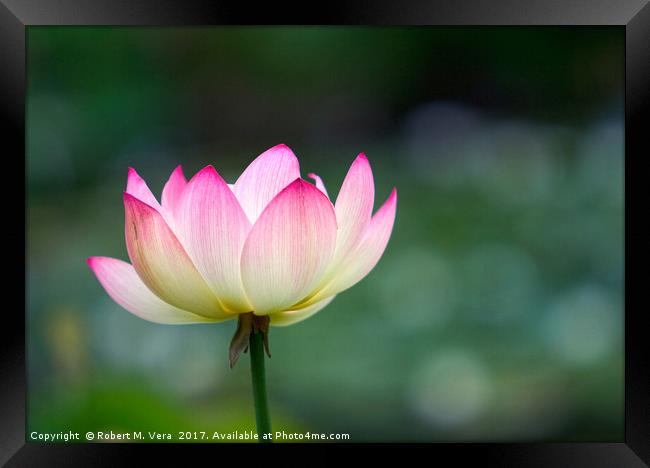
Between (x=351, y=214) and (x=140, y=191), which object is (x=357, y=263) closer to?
(x=351, y=214)

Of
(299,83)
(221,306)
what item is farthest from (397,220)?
(221,306)

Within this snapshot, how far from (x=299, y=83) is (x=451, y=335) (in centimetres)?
51

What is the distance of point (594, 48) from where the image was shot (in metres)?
0.82

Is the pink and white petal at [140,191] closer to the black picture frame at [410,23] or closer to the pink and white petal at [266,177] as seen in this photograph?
the pink and white petal at [266,177]

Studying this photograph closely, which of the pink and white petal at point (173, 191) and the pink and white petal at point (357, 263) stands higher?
the pink and white petal at point (173, 191)

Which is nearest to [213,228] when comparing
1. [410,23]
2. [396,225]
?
[410,23]

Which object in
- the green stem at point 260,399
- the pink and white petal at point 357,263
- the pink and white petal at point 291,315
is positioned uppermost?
the pink and white petal at point 357,263

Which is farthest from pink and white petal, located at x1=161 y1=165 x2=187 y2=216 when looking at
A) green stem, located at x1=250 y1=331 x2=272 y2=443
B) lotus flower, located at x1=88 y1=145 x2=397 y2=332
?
green stem, located at x1=250 y1=331 x2=272 y2=443

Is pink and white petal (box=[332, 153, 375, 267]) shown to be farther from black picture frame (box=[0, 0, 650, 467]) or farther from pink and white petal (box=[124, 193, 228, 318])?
black picture frame (box=[0, 0, 650, 467])

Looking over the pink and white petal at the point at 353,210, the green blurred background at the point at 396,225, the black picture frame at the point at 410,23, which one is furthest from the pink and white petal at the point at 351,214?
the green blurred background at the point at 396,225

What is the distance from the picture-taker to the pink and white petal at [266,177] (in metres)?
0.49

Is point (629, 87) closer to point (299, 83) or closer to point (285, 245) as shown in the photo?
point (285, 245)

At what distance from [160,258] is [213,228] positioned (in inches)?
1.4

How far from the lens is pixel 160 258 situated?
46 centimetres
